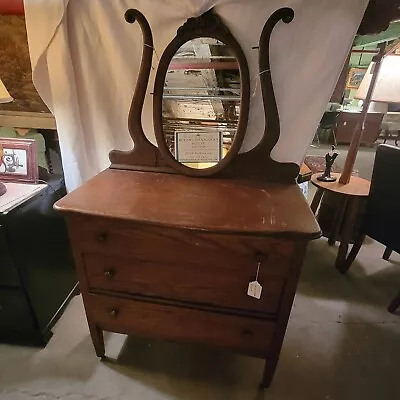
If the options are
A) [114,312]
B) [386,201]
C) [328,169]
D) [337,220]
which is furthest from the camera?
[337,220]

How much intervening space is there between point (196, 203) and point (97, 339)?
0.78 m

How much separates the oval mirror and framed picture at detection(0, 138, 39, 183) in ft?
1.91

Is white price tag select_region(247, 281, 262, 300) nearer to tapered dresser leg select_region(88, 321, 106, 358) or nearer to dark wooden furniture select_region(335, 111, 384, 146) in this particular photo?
tapered dresser leg select_region(88, 321, 106, 358)

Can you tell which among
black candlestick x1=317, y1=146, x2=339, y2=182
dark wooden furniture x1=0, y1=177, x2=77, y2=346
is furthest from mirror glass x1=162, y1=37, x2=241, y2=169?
black candlestick x1=317, y1=146, x2=339, y2=182

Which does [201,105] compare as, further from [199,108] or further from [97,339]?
[97,339]

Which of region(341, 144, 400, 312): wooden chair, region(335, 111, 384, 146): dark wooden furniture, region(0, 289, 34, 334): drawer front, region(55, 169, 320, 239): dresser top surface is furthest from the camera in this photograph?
region(335, 111, 384, 146): dark wooden furniture

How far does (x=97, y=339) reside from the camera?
1.36 m

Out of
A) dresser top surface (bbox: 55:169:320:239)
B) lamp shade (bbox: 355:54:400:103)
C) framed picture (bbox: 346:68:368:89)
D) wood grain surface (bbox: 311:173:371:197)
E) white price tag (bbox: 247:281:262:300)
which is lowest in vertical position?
wood grain surface (bbox: 311:173:371:197)

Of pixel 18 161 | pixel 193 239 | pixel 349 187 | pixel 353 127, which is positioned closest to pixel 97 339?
pixel 193 239

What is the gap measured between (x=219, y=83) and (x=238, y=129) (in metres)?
0.22

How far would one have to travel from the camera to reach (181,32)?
1.21 meters

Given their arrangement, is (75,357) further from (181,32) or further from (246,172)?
(181,32)

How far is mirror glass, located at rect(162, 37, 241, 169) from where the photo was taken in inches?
50.9

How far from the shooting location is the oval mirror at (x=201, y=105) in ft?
4.13
